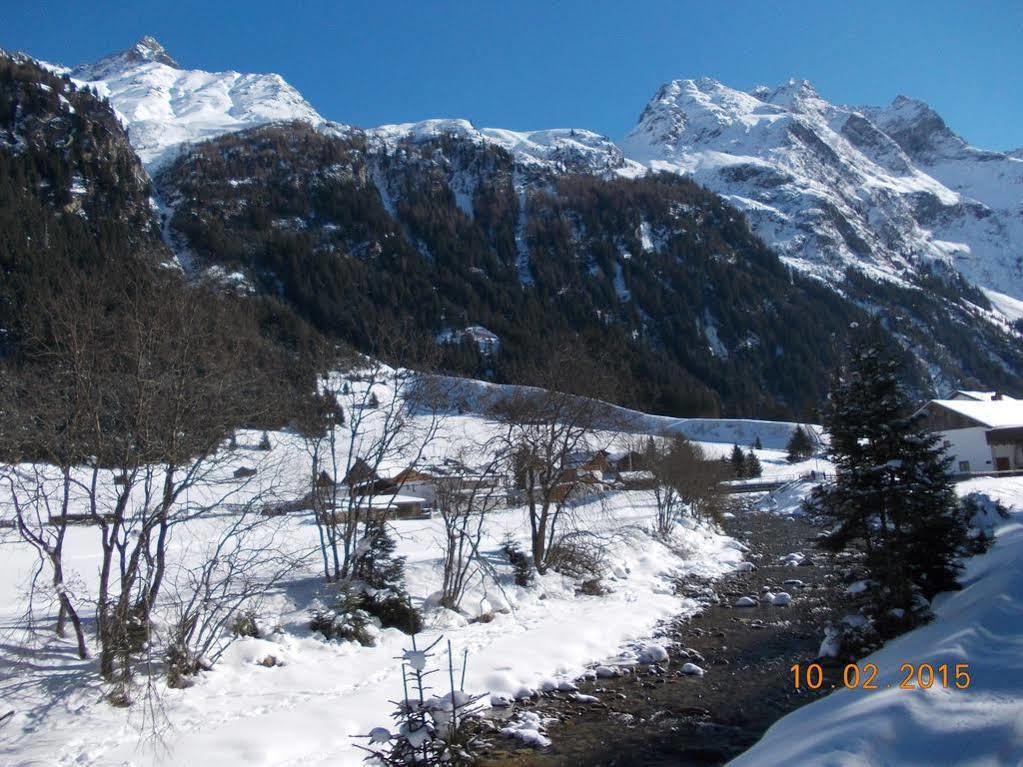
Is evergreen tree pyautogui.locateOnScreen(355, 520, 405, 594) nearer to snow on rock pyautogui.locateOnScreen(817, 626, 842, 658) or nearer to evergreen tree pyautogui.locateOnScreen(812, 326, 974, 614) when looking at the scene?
snow on rock pyautogui.locateOnScreen(817, 626, 842, 658)

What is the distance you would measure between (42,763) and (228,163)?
683ft

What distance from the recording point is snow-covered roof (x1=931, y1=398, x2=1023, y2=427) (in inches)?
2068

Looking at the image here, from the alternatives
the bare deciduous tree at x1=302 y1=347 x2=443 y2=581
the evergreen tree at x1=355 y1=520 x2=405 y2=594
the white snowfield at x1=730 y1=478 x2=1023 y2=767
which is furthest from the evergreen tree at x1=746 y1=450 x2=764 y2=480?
the white snowfield at x1=730 y1=478 x2=1023 y2=767

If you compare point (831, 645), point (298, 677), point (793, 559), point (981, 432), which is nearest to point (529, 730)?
point (298, 677)

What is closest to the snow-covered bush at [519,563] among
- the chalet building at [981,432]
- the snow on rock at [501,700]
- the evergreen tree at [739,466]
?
the snow on rock at [501,700]

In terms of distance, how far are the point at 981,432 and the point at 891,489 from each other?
159 feet

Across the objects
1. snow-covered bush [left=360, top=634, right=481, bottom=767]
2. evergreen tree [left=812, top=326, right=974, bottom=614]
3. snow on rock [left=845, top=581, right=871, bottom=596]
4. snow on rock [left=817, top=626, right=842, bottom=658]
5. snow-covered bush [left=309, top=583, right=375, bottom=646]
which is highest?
evergreen tree [left=812, top=326, right=974, bottom=614]

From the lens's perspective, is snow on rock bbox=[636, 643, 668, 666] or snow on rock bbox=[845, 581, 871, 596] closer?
snow on rock bbox=[845, 581, 871, 596]

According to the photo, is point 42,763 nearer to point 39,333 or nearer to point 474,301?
point 39,333

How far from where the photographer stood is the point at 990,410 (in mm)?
55125

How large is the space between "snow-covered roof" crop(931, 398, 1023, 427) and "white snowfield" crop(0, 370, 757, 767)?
4417 cm

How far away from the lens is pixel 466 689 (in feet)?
42.2

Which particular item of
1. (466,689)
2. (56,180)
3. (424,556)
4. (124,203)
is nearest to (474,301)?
(124,203)

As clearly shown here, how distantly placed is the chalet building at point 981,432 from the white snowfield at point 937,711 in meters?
46.5
